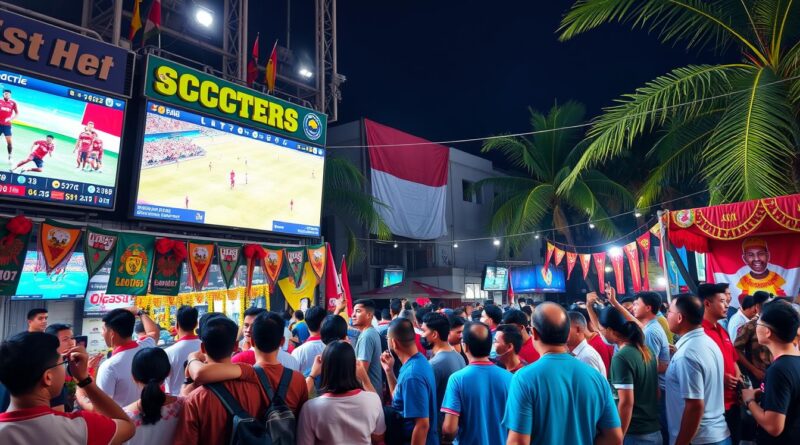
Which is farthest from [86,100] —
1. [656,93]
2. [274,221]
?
[656,93]

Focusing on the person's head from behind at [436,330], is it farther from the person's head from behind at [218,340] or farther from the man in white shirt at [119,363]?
the man in white shirt at [119,363]

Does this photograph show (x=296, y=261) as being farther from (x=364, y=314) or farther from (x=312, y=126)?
(x=364, y=314)

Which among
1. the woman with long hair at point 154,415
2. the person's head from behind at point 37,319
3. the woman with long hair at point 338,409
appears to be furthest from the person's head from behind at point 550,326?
the person's head from behind at point 37,319

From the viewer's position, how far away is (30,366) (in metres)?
2.19

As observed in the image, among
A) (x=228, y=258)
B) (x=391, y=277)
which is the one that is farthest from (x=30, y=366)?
(x=391, y=277)

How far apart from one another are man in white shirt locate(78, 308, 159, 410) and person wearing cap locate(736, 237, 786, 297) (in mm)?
8859

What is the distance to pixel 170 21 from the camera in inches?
512

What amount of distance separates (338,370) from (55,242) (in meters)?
7.35

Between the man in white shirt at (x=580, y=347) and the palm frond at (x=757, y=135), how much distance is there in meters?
4.30

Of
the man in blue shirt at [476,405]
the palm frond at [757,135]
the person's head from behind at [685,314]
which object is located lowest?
the man in blue shirt at [476,405]

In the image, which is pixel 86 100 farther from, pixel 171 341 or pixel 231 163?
pixel 171 341

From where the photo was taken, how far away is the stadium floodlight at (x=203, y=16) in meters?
11.9

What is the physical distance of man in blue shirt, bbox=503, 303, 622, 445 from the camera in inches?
100

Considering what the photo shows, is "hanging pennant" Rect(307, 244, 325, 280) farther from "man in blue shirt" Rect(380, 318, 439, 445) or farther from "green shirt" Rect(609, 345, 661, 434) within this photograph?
"green shirt" Rect(609, 345, 661, 434)
